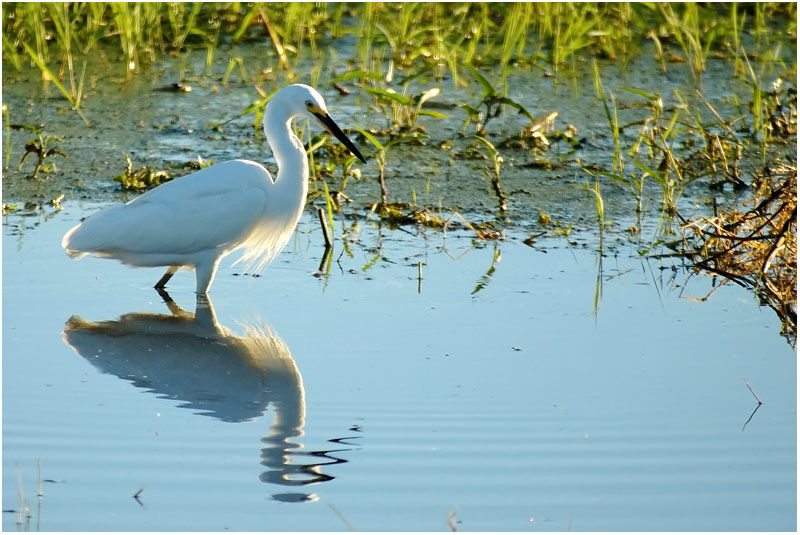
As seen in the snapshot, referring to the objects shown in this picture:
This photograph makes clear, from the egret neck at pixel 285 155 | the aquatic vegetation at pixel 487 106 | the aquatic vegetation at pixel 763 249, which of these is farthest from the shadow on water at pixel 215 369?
the aquatic vegetation at pixel 487 106

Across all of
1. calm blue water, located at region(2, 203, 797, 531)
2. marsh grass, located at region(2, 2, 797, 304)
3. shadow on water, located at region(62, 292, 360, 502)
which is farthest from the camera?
marsh grass, located at region(2, 2, 797, 304)

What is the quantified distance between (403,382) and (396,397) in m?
0.14

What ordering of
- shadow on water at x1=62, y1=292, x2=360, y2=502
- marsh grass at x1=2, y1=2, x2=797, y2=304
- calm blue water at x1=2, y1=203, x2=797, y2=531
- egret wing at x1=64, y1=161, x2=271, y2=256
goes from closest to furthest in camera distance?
calm blue water at x1=2, y1=203, x2=797, y2=531 → shadow on water at x1=62, y1=292, x2=360, y2=502 → egret wing at x1=64, y1=161, x2=271, y2=256 → marsh grass at x1=2, y1=2, x2=797, y2=304

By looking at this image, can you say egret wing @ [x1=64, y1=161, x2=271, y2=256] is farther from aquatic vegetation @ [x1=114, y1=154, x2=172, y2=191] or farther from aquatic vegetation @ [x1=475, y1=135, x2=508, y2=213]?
aquatic vegetation @ [x1=475, y1=135, x2=508, y2=213]

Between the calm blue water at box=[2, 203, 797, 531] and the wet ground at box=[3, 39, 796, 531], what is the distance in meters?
0.01

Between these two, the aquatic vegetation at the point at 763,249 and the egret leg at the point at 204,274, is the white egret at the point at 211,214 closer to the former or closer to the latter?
the egret leg at the point at 204,274

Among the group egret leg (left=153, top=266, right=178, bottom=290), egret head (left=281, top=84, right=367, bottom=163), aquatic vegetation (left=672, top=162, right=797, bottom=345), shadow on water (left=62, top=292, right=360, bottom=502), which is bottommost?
egret leg (left=153, top=266, right=178, bottom=290)

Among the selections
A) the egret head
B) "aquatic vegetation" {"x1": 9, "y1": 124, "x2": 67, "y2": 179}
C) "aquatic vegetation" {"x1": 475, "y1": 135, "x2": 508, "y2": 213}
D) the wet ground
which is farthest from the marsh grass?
the egret head

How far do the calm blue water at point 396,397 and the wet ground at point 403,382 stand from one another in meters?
0.01

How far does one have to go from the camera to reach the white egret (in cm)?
499

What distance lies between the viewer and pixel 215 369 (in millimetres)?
4238

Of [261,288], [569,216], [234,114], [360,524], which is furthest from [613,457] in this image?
[234,114]

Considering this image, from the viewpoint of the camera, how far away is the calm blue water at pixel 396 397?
316 centimetres

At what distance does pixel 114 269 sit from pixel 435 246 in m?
1.57
